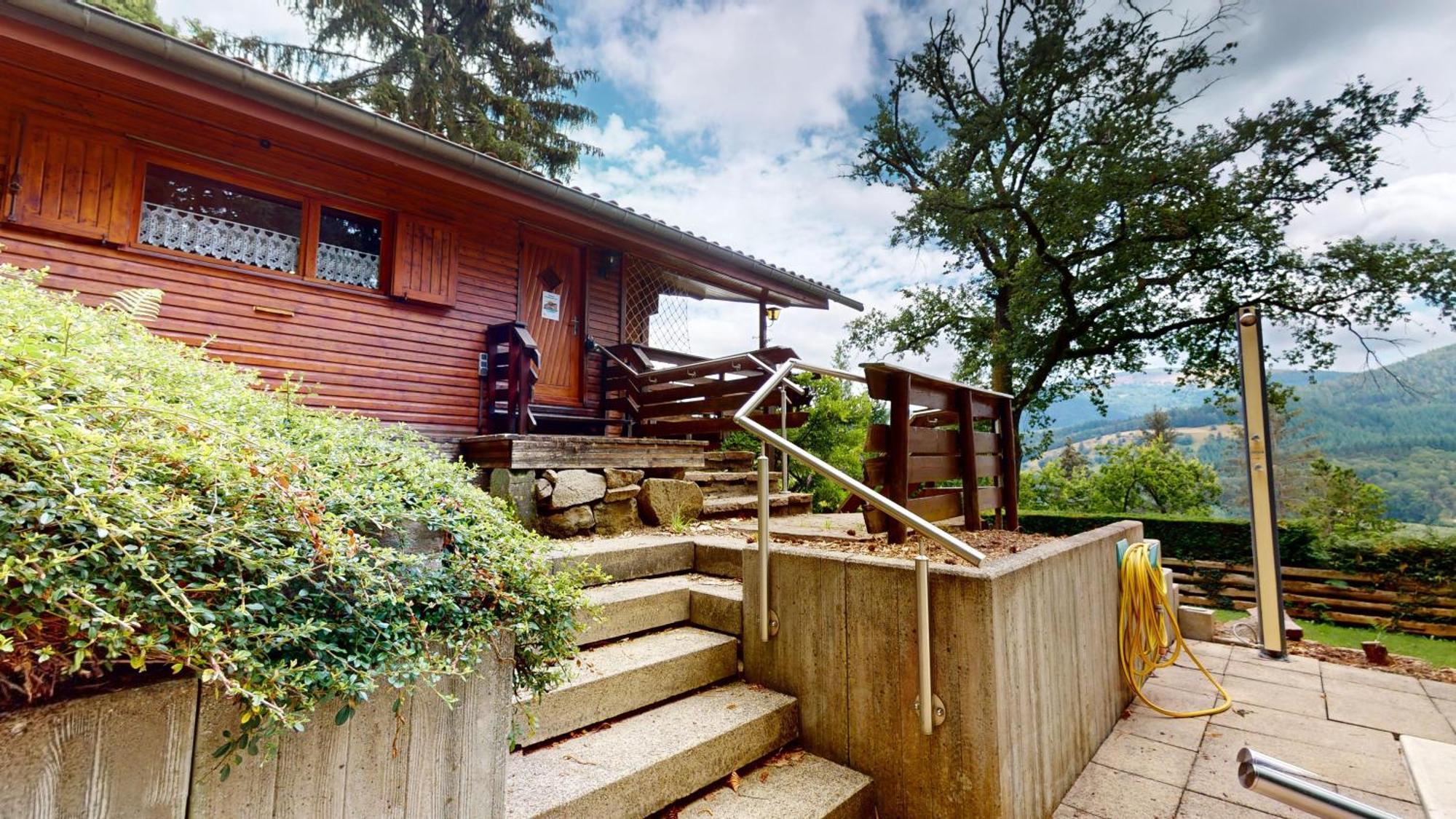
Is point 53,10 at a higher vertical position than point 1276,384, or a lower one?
higher

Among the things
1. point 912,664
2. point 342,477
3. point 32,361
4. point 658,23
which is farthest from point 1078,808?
point 658,23

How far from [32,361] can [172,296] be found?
165 inches

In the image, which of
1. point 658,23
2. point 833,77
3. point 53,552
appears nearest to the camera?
point 53,552

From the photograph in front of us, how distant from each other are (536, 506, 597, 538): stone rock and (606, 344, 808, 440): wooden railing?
5.45 feet

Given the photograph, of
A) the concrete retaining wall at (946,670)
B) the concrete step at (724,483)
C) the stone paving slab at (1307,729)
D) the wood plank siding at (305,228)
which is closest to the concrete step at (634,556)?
the concrete retaining wall at (946,670)

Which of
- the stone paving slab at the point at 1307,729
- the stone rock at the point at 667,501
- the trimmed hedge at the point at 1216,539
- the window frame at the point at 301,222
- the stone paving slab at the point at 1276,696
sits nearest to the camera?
the stone paving slab at the point at 1307,729

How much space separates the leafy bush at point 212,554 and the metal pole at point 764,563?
3.33ft

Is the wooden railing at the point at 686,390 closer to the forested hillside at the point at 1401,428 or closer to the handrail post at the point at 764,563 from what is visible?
the handrail post at the point at 764,563

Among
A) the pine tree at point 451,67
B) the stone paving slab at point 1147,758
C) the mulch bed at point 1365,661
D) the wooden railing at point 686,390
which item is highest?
the pine tree at point 451,67

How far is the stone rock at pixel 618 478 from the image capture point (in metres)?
4.02

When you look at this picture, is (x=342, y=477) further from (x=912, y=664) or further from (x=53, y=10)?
(x=53, y=10)

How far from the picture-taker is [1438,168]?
25.7 feet

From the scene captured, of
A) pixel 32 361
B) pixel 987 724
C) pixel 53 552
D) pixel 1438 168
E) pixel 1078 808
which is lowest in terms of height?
pixel 1078 808

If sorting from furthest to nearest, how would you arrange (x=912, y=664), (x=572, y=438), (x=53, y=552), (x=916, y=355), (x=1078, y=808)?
(x=916, y=355), (x=572, y=438), (x=1078, y=808), (x=912, y=664), (x=53, y=552)
